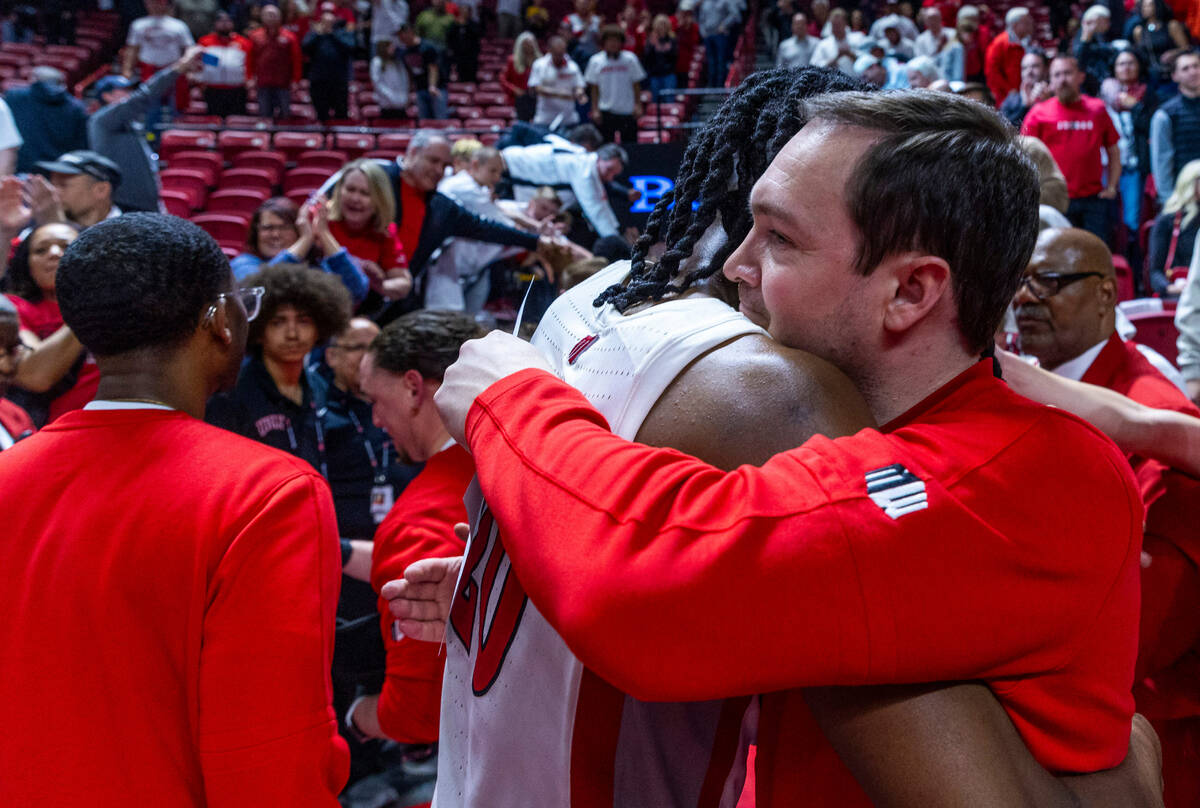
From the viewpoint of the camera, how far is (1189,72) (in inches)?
307

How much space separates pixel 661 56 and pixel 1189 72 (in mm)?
6962

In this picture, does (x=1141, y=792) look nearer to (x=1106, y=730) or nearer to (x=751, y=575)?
(x=1106, y=730)

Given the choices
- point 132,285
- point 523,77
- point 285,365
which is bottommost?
point 523,77

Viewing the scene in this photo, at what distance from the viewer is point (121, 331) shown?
5.63ft

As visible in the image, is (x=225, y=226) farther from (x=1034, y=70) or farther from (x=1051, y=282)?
(x=1051, y=282)

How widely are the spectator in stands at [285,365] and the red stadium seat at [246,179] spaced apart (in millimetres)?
6564

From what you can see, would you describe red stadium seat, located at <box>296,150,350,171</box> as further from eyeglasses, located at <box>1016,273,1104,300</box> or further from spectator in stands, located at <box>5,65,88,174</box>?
eyeglasses, located at <box>1016,273,1104,300</box>

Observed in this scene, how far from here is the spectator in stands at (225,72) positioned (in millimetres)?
12164

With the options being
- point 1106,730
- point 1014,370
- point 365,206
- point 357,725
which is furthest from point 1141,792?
point 365,206

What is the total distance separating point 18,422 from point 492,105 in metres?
11.9

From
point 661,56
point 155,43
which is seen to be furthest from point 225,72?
point 661,56

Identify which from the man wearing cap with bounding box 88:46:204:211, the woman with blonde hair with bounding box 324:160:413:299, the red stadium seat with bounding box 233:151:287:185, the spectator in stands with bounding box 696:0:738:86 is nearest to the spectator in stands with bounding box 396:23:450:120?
the red stadium seat with bounding box 233:151:287:185

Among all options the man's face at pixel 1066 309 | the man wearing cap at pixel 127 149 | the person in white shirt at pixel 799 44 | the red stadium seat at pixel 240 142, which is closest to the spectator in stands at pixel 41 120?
the man wearing cap at pixel 127 149

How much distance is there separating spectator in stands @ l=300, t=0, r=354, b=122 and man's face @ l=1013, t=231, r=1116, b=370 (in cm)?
1090
